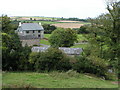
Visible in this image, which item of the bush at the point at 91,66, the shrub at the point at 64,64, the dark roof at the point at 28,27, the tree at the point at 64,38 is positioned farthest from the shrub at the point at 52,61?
the dark roof at the point at 28,27

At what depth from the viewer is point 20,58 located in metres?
27.1

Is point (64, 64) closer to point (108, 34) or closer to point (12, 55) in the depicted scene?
point (108, 34)

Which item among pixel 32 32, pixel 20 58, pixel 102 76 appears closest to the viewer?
pixel 102 76

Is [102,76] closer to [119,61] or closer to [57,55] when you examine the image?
[119,61]

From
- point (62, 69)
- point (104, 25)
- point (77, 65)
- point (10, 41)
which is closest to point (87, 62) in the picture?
point (77, 65)

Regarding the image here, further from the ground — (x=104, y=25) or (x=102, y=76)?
(x=104, y=25)

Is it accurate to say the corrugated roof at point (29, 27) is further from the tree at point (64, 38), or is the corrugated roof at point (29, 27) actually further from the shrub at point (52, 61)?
the shrub at point (52, 61)

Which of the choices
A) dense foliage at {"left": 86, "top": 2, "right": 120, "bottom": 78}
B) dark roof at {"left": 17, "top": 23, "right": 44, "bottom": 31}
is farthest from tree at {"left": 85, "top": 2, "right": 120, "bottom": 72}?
dark roof at {"left": 17, "top": 23, "right": 44, "bottom": 31}

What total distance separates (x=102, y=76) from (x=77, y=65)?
3567mm

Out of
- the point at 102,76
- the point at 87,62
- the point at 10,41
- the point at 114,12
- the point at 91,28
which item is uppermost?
the point at 114,12

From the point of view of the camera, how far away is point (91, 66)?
24.5m

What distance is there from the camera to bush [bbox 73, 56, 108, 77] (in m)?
24.4

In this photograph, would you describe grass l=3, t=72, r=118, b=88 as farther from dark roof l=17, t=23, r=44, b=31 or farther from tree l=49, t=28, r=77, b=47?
dark roof l=17, t=23, r=44, b=31

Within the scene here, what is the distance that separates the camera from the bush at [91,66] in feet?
80.1
